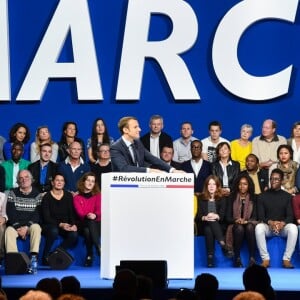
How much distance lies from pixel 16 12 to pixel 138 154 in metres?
6.31

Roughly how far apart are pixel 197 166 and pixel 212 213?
1.08 metres

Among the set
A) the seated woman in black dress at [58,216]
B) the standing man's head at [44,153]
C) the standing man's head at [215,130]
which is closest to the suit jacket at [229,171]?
the standing man's head at [215,130]

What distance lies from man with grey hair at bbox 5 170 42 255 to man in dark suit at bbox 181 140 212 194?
2186 mm

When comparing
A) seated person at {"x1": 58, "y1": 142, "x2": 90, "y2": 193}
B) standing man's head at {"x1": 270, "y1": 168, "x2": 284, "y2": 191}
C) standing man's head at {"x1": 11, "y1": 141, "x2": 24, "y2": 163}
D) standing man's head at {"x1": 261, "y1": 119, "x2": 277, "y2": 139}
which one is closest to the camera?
standing man's head at {"x1": 270, "y1": 168, "x2": 284, "y2": 191}

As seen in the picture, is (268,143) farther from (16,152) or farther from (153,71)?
(16,152)

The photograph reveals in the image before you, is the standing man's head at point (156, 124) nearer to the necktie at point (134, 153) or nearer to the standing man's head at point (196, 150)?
the standing man's head at point (196, 150)

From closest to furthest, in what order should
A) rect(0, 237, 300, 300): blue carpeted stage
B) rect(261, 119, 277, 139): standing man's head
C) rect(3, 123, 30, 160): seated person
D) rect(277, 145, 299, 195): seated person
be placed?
rect(0, 237, 300, 300): blue carpeted stage, rect(277, 145, 299, 195): seated person, rect(3, 123, 30, 160): seated person, rect(261, 119, 277, 139): standing man's head

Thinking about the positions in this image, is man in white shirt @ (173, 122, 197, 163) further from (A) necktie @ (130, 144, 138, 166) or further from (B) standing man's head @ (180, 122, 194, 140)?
(A) necktie @ (130, 144, 138, 166)

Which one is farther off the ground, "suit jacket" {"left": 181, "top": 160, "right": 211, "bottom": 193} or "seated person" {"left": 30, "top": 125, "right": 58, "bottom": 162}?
"seated person" {"left": 30, "top": 125, "right": 58, "bottom": 162}

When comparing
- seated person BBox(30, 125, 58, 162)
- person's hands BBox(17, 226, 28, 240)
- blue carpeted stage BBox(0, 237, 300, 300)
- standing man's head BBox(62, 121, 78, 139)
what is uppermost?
standing man's head BBox(62, 121, 78, 139)

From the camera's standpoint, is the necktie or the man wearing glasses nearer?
the necktie

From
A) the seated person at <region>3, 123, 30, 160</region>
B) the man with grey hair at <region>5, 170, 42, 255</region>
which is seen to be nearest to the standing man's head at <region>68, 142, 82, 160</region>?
the seated person at <region>3, 123, 30, 160</region>

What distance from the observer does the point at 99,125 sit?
46.4 ft

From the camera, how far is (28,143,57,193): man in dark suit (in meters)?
13.3
